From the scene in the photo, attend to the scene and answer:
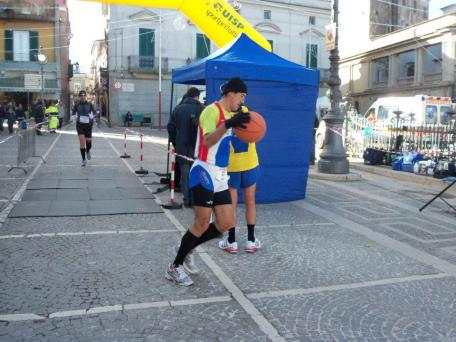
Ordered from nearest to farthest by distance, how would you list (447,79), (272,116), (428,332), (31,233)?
(428,332)
(31,233)
(272,116)
(447,79)

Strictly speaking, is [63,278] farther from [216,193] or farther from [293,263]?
[293,263]

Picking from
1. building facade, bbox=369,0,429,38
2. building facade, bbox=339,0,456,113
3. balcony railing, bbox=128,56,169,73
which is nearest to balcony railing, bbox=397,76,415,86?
building facade, bbox=339,0,456,113

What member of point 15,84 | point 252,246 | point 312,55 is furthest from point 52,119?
point 312,55

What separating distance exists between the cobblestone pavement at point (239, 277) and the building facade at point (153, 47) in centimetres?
2850

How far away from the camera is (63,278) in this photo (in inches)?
174

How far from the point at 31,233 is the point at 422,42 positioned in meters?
30.5

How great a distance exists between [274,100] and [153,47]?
30.5 m

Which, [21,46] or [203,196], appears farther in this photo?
[21,46]

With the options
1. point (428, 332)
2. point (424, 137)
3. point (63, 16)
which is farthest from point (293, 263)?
point (63, 16)

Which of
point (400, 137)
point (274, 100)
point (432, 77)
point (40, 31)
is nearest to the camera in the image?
point (274, 100)

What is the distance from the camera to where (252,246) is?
5406mm

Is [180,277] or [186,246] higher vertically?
[186,246]

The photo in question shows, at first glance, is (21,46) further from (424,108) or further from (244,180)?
(244,180)

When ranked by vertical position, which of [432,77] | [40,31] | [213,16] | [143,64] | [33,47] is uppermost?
[40,31]
